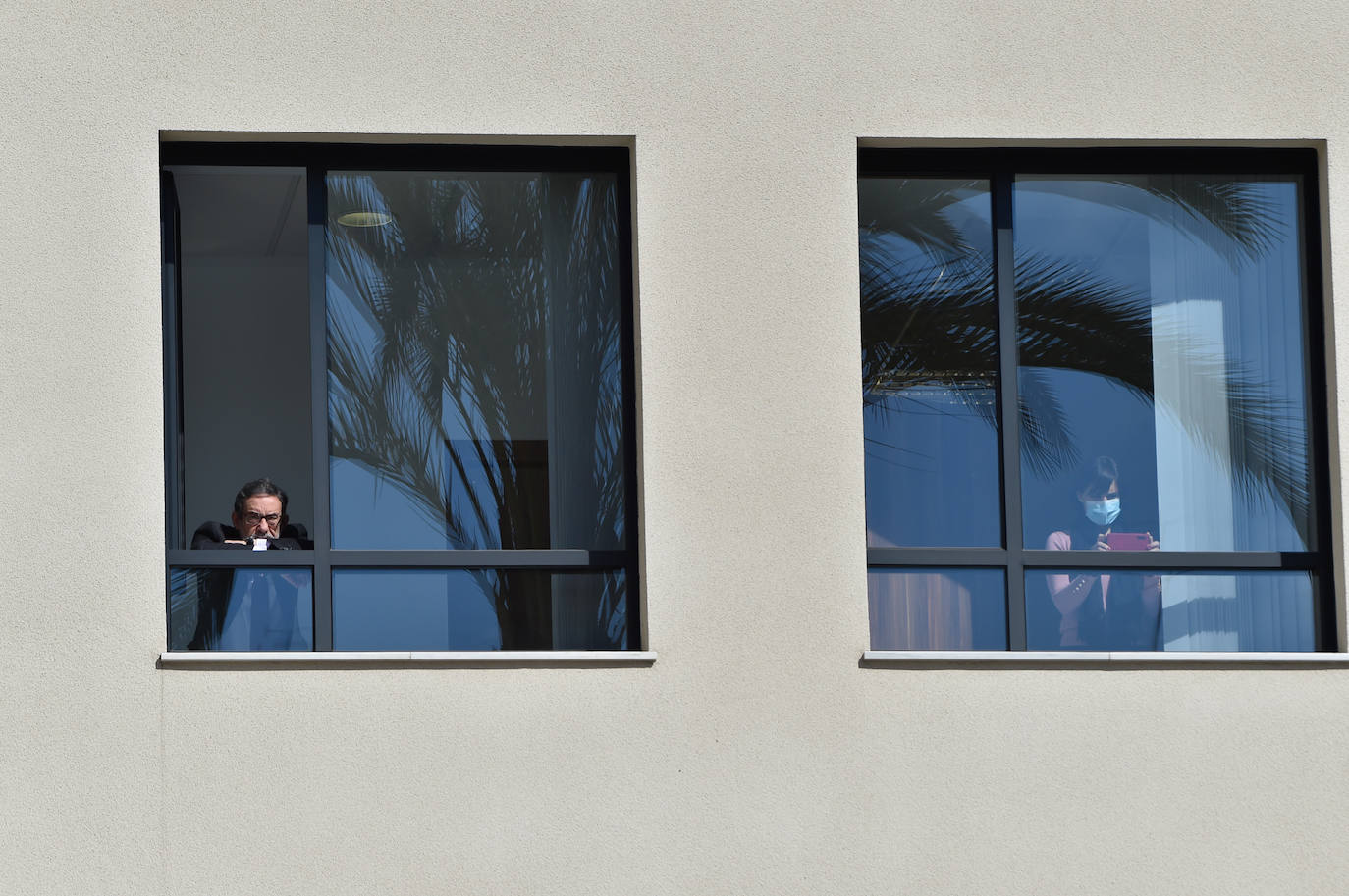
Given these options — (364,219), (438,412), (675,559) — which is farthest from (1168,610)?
(364,219)

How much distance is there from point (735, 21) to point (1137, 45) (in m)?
1.64

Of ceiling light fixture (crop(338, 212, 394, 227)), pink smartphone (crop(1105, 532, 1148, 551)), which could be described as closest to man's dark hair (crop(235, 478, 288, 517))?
ceiling light fixture (crop(338, 212, 394, 227))

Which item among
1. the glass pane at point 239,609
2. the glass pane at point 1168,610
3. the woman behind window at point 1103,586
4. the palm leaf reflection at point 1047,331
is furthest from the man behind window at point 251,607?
the woman behind window at point 1103,586

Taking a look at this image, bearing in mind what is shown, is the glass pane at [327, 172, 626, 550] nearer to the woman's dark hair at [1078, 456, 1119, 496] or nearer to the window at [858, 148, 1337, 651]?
the window at [858, 148, 1337, 651]

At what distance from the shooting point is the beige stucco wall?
18.3 feet

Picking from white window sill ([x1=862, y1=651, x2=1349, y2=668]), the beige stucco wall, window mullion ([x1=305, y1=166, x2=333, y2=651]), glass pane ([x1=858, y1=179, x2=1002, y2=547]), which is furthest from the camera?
glass pane ([x1=858, y1=179, x2=1002, y2=547])

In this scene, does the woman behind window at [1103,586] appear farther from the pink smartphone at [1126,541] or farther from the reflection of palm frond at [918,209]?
the reflection of palm frond at [918,209]

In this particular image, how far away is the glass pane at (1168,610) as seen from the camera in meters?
6.21

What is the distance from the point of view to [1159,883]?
5.82 metres

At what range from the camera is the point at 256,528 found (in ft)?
20.0

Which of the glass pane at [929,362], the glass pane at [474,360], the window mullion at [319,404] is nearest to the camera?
the window mullion at [319,404]

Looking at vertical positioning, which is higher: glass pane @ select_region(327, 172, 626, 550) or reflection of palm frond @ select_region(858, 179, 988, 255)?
reflection of palm frond @ select_region(858, 179, 988, 255)

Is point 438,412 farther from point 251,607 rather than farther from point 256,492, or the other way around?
point 251,607

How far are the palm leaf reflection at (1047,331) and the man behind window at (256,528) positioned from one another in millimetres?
2440
